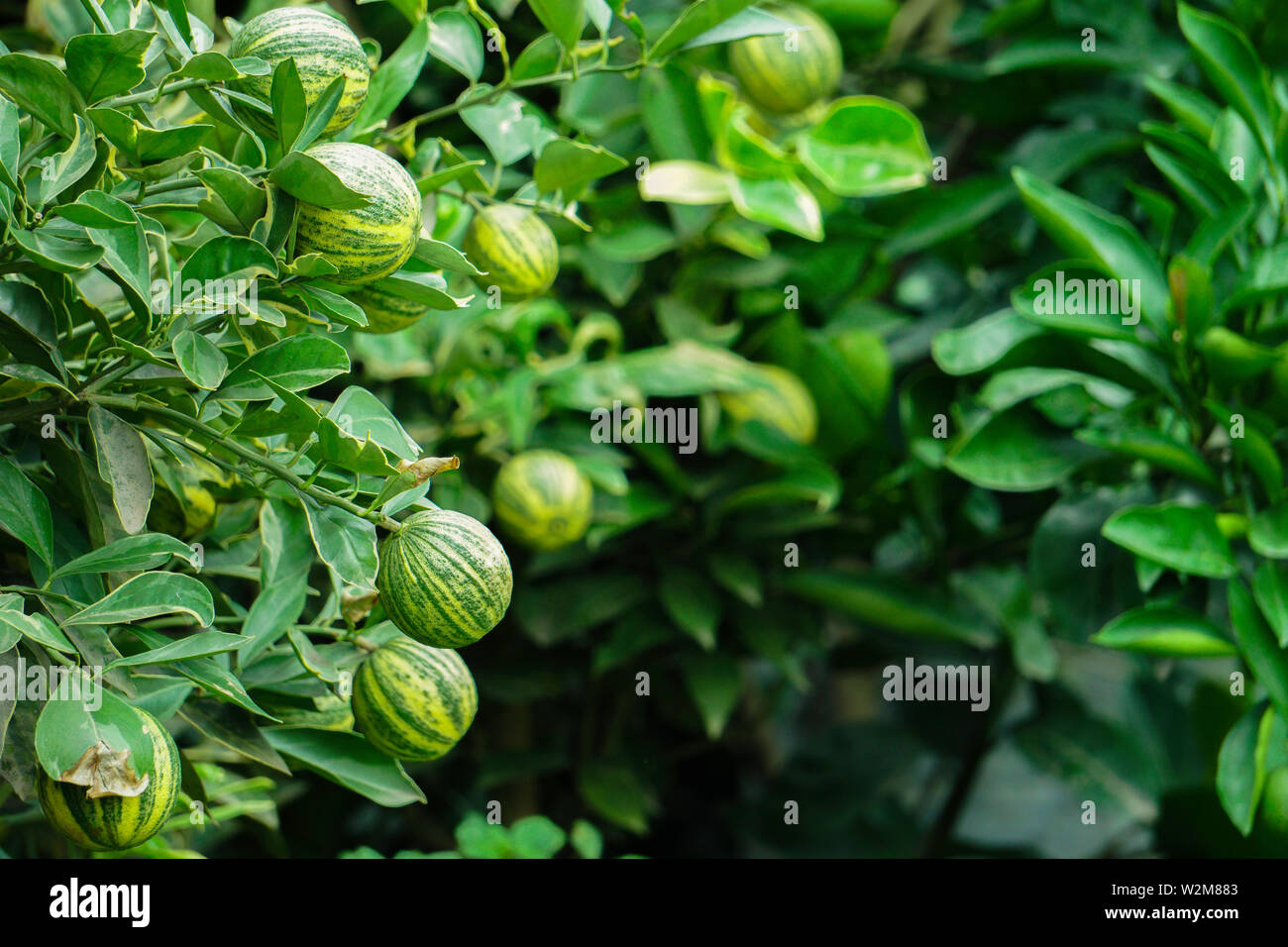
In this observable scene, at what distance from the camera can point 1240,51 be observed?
0.96 meters

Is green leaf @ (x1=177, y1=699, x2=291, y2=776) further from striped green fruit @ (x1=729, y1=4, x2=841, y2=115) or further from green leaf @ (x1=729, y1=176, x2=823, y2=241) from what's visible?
striped green fruit @ (x1=729, y1=4, x2=841, y2=115)

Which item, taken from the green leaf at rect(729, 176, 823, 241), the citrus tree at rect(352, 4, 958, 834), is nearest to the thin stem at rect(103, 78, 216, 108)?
the citrus tree at rect(352, 4, 958, 834)

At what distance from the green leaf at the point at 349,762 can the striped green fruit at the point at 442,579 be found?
0.48 feet

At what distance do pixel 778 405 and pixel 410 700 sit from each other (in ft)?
2.09

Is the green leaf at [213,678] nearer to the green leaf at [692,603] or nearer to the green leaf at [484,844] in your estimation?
the green leaf at [484,844]

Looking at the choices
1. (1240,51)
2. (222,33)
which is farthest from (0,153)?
(1240,51)

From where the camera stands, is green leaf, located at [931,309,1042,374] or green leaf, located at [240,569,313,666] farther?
green leaf, located at [931,309,1042,374]

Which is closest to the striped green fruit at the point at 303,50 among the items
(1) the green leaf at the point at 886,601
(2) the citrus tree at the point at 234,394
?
(2) the citrus tree at the point at 234,394

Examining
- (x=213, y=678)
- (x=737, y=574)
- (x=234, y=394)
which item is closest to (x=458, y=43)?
(x=234, y=394)

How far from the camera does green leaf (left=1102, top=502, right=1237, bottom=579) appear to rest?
840 millimetres

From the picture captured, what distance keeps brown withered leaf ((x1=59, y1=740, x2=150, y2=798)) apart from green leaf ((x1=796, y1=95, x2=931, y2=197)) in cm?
78

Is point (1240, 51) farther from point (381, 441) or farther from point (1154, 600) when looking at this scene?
point (381, 441)

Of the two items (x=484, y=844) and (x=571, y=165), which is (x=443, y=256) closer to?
(x=571, y=165)

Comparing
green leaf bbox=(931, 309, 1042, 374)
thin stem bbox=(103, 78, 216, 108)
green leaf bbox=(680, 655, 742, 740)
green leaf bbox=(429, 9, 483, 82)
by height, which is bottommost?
green leaf bbox=(680, 655, 742, 740)
